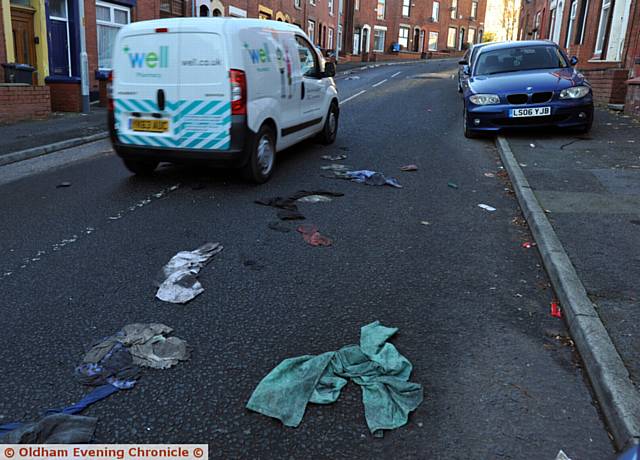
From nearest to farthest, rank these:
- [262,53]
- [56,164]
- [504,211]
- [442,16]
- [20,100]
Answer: [504,211]
[262,53]
[56,164]
[20,100]
[442,16]

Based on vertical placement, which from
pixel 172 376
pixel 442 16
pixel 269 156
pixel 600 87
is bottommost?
pixel 172 376

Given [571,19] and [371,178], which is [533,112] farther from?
[571,19]

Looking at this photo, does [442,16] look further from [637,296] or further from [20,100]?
[637,296]

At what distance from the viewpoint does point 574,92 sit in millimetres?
10242

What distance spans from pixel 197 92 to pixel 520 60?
25.6 ft

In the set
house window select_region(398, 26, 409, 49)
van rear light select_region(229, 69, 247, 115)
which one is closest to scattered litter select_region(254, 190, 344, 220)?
van rear light select_region(229, 69, 247, 115)

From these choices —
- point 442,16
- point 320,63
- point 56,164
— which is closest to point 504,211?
point 320,63

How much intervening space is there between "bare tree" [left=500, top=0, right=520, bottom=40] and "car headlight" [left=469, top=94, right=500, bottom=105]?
62.8m

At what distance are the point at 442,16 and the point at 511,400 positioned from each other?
70.5m

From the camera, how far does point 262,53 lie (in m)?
7.20

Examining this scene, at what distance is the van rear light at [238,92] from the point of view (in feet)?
21.7

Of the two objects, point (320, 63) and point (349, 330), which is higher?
point (320, 63)

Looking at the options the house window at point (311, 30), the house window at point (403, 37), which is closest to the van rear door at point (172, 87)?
the house window at point (311, 30)

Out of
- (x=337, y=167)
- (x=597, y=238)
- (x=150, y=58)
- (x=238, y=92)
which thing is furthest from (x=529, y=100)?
(x=150, y=58)
